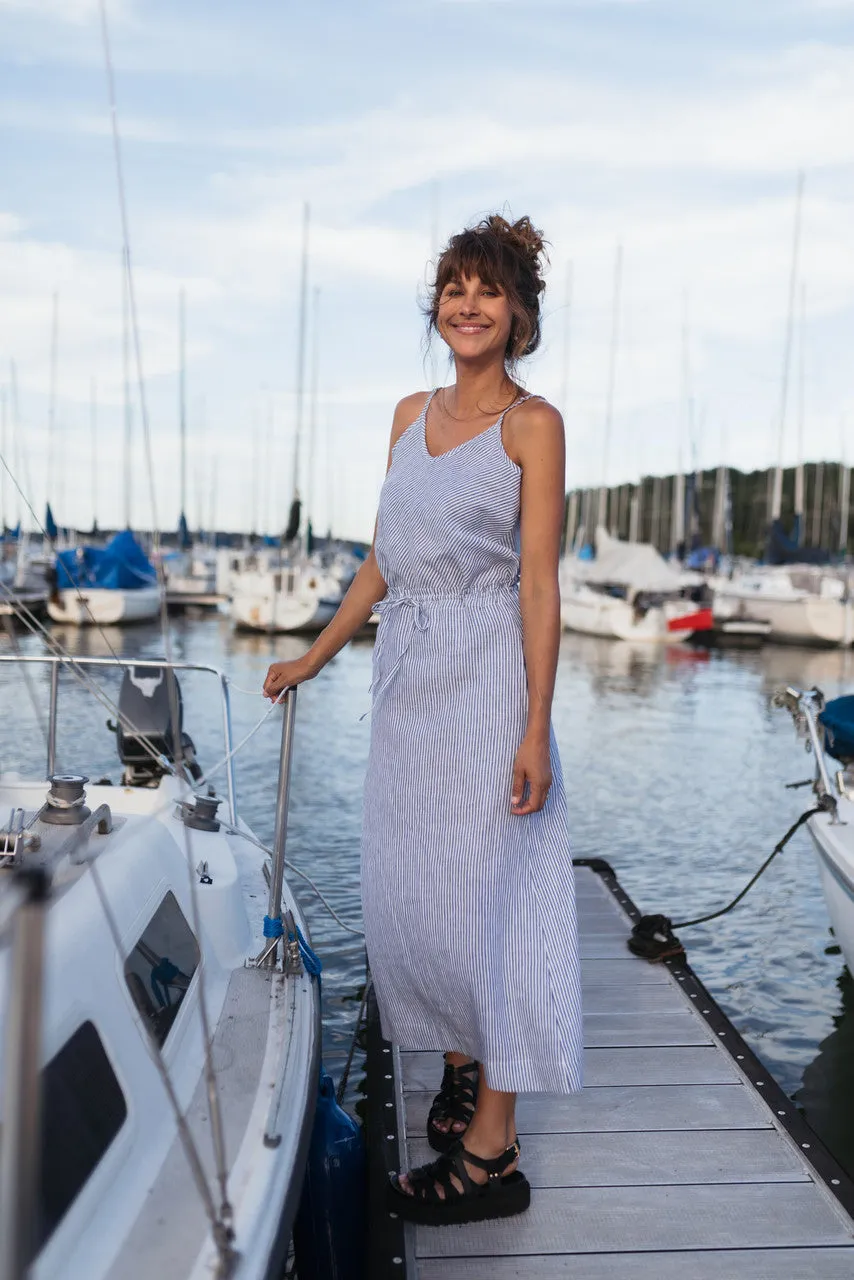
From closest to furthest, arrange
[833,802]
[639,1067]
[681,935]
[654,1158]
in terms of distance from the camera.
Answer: [654,1158] < [639,1067] < [833,802] < [681,935]

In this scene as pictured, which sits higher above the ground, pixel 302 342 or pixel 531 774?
pixel 302 342

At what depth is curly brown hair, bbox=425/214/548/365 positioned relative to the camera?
2.39m

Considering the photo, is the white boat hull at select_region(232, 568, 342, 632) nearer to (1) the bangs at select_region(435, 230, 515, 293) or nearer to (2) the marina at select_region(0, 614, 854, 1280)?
(2) the marina at select_region(0, 614, 854, 1280)

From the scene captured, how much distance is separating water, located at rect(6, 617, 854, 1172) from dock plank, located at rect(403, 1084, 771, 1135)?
1.52 meters

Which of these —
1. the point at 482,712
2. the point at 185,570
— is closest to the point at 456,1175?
the point at 482,712

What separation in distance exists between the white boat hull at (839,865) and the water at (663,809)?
0.72 meters

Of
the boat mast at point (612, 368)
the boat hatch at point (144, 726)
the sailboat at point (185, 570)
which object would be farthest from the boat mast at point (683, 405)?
the boat hatch at point (144, 726)

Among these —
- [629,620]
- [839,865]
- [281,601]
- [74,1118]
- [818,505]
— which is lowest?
[629,620]

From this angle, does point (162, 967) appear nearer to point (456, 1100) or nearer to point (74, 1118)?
point (74, 1118)

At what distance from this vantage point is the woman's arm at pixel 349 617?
2701 mm

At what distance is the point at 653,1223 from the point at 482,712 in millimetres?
1320

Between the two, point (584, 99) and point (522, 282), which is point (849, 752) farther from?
point (584, 99)

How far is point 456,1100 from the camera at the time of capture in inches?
111

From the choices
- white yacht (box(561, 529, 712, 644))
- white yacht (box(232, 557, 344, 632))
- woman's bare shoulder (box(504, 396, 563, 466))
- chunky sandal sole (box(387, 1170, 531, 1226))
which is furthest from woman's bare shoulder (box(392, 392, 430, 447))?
white yacht (box(561, 529, 712, 644))
